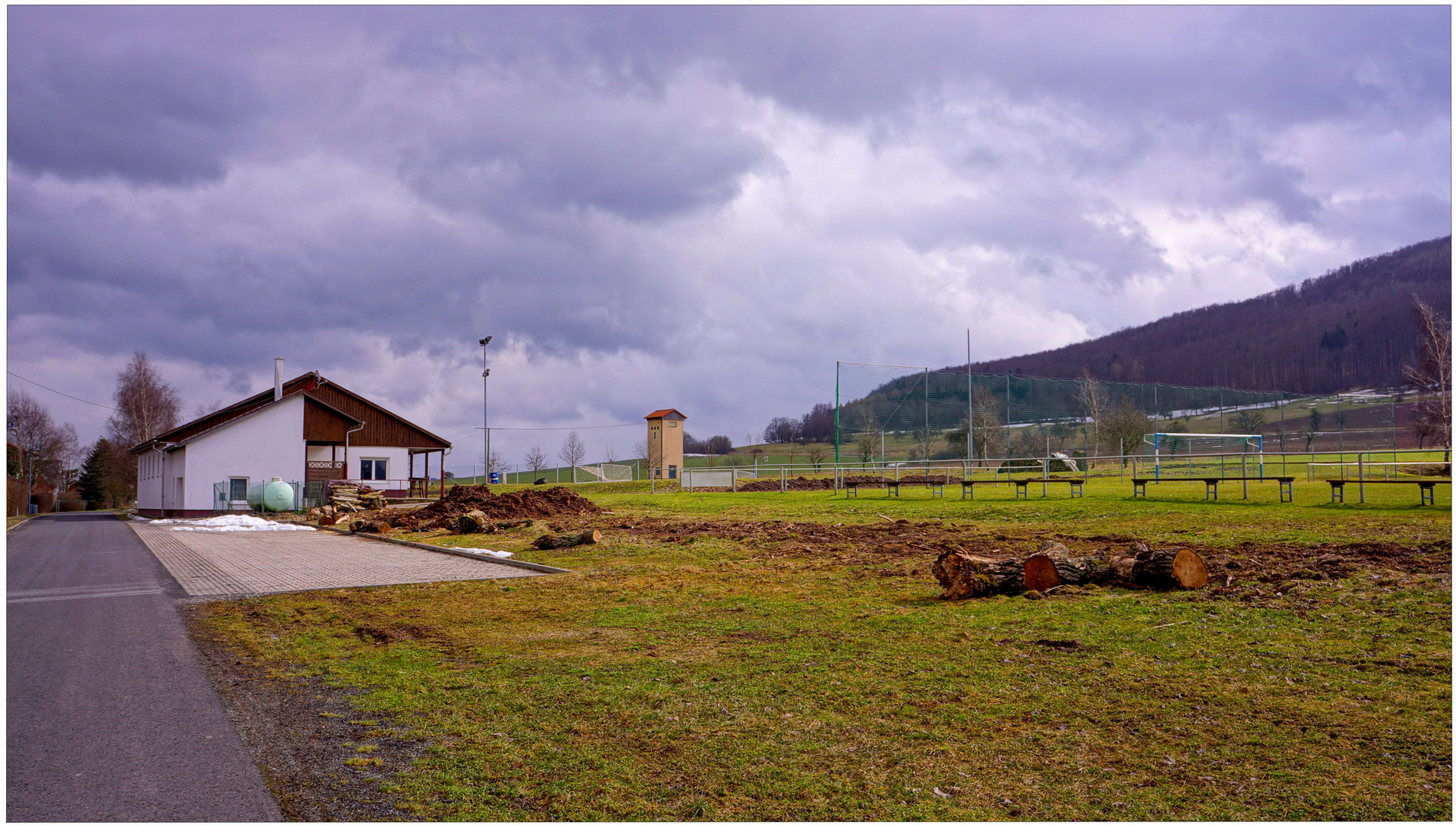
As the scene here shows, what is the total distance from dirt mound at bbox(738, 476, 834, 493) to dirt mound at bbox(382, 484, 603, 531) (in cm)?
1106

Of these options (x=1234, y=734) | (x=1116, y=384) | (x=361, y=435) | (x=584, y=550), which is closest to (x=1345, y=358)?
(x=1116, y=384)

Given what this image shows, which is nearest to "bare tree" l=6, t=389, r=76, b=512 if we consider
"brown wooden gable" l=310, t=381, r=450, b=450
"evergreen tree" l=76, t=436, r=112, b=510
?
"evergreen tree" l=76, t=436, r=112, b=510

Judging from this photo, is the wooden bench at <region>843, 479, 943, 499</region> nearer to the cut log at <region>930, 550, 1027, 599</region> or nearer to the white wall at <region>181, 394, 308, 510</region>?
the cut log at <region>930, 550, 1027, 599</region>

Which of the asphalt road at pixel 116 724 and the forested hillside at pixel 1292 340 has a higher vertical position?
the forested hillside at pixel 1292 340

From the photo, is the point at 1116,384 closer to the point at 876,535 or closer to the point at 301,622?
the point at 876,535

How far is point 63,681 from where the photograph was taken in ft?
21.4

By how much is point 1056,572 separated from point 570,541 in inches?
415

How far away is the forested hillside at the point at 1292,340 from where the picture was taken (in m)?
102

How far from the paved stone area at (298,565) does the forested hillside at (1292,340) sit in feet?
234

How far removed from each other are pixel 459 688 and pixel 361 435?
4402 cm

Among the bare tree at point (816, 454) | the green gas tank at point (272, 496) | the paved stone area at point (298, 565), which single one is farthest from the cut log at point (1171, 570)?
the bare tree at point (816, 454)

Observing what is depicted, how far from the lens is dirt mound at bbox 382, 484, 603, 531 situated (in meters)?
26.5

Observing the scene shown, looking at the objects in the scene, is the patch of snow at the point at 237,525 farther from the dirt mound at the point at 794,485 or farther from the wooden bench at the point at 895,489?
the wooden bench at the point at 895,489

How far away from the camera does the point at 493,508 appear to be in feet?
89.7
